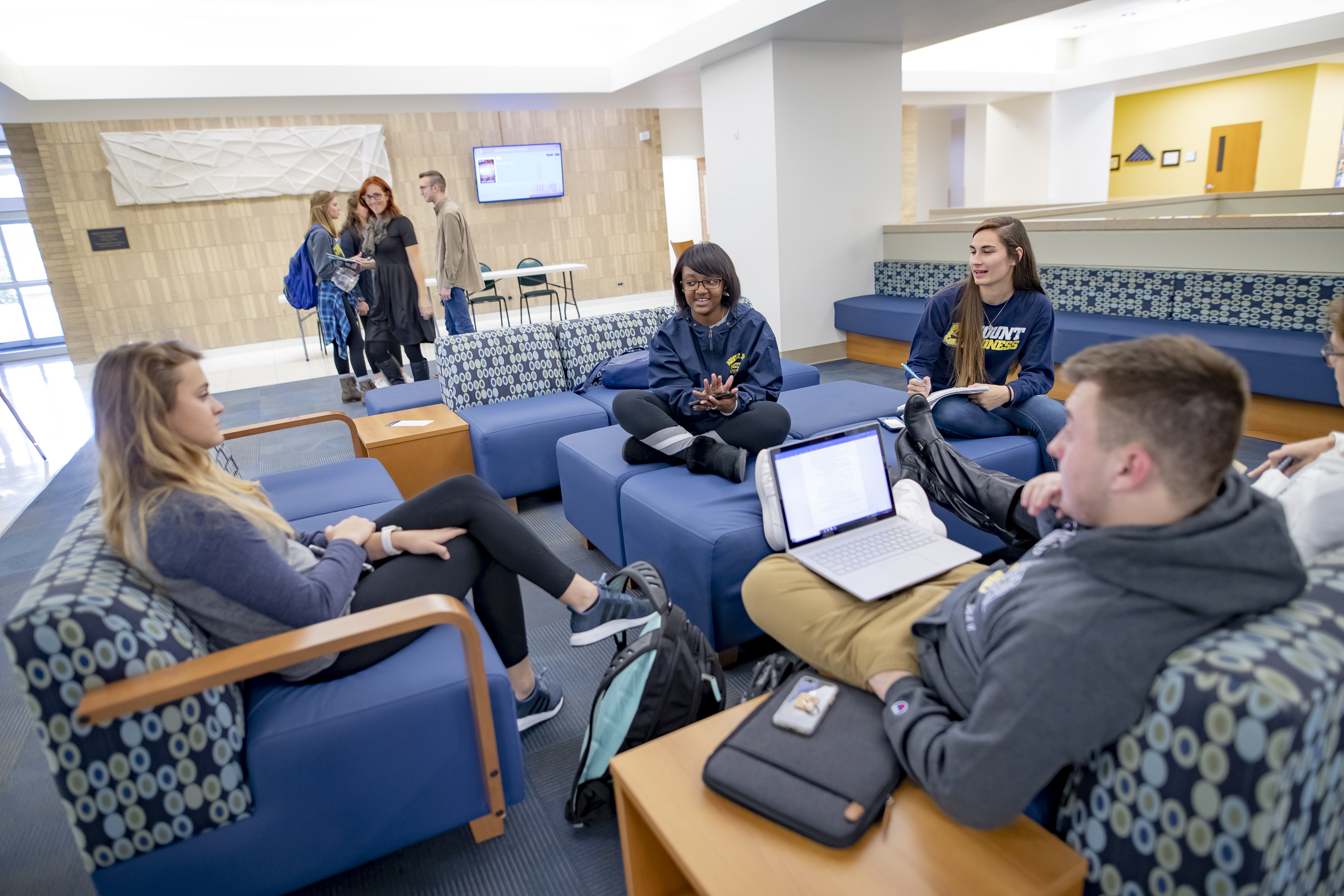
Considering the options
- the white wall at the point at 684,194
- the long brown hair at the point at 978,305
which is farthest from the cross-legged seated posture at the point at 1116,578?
the white wall at the point at 684,194

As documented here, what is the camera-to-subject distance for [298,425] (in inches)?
116

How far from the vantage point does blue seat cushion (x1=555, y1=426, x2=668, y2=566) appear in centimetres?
266

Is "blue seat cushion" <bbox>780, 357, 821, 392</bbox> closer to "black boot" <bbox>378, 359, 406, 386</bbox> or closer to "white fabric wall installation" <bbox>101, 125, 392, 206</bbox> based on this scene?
"black boot" <bbox>378, 359, 406, 386</bbox>

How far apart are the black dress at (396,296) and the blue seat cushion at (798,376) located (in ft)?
7.82

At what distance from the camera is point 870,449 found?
6.53 feet

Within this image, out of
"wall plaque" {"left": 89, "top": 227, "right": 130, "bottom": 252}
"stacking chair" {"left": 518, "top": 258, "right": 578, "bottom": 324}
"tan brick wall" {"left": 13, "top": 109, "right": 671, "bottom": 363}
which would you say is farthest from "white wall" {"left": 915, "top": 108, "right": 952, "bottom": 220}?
"wall plaque" {"left": 89, "top": 227, "right": 130, "bottom": 252}

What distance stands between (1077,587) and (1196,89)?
14.2 meters

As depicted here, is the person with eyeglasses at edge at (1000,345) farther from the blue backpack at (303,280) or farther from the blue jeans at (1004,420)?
the blue backpack at (303,280)

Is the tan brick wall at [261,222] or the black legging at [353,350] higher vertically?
the tan brick wall at [261,222]

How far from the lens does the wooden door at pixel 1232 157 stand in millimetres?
11289

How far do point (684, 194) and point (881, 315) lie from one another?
7984 mm

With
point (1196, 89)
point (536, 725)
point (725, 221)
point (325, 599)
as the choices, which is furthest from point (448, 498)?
point (1196, 89)

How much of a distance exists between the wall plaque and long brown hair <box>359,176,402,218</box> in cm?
456

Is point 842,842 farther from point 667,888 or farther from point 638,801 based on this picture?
point 667,888
